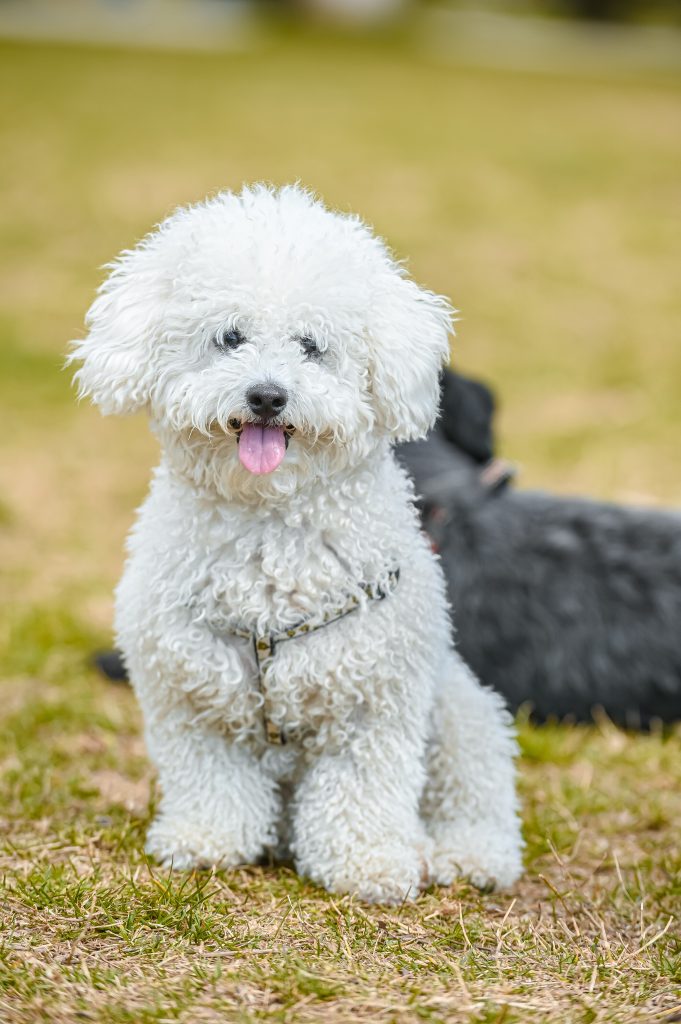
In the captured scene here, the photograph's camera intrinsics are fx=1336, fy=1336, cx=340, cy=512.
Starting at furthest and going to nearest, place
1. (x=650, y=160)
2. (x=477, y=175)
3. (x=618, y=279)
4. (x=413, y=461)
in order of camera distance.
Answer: (x=650, y=160) < (x=477, y=175) < (x=618, y=279) < (x=413, y=461)

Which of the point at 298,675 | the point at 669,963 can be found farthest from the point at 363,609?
the point at 669,963

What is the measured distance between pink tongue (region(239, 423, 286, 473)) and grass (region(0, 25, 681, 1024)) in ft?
3.26

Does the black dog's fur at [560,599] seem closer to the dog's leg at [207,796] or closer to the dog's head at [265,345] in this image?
the dog's leg at [207,796]

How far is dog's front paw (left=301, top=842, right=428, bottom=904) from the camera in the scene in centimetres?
310

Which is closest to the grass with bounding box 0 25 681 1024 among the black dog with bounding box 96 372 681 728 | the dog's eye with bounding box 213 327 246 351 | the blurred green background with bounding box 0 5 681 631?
the blurred green background with bounding box 0 5 681 631

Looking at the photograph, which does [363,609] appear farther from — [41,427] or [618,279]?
[618,279]

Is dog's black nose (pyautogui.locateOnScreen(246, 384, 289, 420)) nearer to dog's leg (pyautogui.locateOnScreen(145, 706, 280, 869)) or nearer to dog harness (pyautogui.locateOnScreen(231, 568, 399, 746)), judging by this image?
dog harness (pyautogui.locateOnScreen(231, 568, 399, 746))

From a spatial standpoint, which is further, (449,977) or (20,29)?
(20,29)

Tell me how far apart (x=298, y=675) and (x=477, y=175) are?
583 inches

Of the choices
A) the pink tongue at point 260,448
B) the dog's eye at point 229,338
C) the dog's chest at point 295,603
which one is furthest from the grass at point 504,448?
the dog's eye at point 229,338

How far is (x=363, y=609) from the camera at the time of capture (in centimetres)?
303

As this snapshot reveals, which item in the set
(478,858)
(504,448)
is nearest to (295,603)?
(478,858)

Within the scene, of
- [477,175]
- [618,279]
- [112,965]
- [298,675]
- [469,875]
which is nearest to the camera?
[112,965]

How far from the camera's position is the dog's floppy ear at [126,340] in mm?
2887
